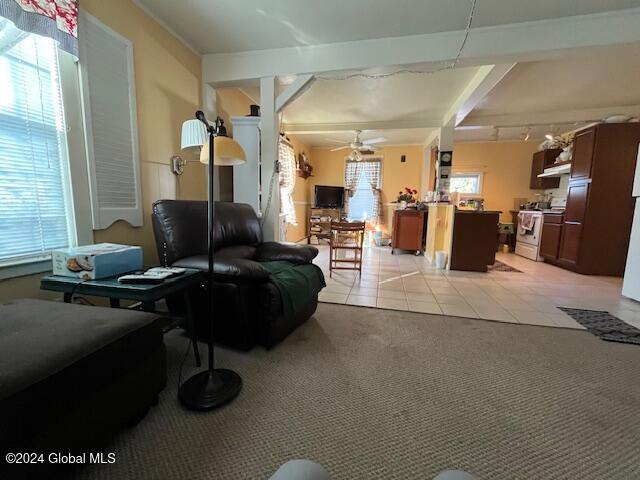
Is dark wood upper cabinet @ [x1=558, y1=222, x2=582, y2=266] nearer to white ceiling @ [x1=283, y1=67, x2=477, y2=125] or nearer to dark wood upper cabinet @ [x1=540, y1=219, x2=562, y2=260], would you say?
dark wood upper cabinet @ [x1=540, y1=219, x2=562, y2=260]

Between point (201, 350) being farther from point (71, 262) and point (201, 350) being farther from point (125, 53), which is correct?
point (125, 53)

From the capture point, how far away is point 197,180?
3.01 meters

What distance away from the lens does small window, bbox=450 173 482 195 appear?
629 cm

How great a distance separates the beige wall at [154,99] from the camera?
6.77 ft

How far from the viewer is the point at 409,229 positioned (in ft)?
17.3

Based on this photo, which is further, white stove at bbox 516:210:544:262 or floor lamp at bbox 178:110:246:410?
white stove at bbox 516:210:544:262

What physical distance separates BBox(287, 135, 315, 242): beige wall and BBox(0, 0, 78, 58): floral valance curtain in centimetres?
428

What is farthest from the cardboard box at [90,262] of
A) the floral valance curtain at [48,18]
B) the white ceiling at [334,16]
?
the white ceiling at [334,16]

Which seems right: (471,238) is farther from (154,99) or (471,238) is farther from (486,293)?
(154,99)

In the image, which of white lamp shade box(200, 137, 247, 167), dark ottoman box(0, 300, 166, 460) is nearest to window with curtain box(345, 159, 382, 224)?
white lamp shade box(200, 137, 247, 167)

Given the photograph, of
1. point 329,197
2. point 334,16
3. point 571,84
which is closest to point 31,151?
point 334,16

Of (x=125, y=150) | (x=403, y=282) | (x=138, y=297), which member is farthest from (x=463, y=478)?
(x=403, y=282)

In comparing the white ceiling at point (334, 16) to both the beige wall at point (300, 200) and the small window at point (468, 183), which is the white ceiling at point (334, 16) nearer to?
the beige wall at point (300, 200)

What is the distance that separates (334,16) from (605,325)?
3.42 m
